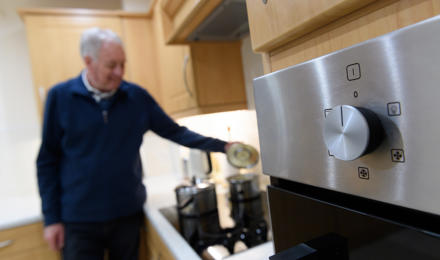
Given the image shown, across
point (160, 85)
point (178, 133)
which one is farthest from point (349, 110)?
point (160, 85)

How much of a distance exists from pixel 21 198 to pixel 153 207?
4.39ft

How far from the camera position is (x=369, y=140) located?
222 mm

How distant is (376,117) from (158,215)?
3.88ft

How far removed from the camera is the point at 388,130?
0.23 metres

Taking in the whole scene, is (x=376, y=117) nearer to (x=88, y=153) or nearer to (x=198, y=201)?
(x=198, y=201)

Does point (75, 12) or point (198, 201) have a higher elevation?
point (75, 12)

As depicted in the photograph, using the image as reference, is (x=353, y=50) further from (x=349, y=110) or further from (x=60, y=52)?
(x=60, y=52)

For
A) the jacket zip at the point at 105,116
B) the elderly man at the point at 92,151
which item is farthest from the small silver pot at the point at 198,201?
the jacket zip at the point at 105,116

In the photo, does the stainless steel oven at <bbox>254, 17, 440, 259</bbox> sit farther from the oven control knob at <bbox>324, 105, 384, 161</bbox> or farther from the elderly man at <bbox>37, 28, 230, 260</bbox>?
the elderly man at <bbox>37, 28, 230, 260</bbox>

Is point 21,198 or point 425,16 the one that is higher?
point 425,16

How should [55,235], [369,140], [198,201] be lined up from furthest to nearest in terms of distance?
[55,235]
[198,201]
[369,140]

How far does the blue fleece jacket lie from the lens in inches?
49.8

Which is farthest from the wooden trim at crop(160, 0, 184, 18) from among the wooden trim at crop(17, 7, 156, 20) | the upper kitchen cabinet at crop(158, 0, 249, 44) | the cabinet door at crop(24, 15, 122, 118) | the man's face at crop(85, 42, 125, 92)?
the cabinet door at crop(24, 15, 122, 118)

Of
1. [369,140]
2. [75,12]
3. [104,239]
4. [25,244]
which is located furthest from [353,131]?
[75,12]
